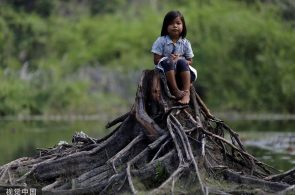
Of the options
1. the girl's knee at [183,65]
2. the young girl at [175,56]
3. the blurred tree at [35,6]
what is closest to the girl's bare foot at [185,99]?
the young girl at [175,56]

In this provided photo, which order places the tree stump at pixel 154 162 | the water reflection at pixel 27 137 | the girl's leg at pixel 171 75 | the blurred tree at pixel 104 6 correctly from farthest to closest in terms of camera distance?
the blurred tree at pixel 104 6 < the water reflection at pixel 27 137 < the girl's leg at pixel 171 75 < the tree stump at pixel 154 162

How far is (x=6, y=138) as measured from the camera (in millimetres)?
17047

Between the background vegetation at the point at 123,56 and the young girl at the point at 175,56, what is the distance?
711 inches

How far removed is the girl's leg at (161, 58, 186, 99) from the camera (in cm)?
686

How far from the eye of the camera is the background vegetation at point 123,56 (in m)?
26.2

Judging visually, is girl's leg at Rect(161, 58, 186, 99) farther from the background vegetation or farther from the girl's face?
the background vegetation

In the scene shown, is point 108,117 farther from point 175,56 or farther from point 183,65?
point 183,65

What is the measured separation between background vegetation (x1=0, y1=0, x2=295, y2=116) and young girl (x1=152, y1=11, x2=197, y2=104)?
59.2 feet

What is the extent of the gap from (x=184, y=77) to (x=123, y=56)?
25370mm

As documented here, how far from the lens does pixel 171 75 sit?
22.5ft

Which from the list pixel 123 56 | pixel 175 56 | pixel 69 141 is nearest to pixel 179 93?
pixel 175 56

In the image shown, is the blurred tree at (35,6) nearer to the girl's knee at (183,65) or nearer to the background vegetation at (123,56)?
the background vegetation at (123,56)

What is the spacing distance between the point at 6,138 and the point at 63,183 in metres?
10.8

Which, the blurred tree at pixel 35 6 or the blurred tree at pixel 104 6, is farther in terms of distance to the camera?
the blurred tree at pixel 104 6
